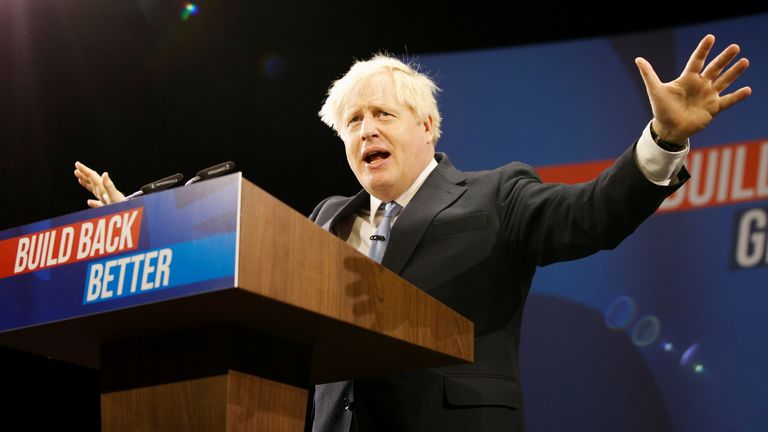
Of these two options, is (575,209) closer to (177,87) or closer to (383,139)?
(383,139)

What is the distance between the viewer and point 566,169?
3.48 meters

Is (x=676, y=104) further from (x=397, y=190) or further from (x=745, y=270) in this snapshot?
(x=745, y=270)

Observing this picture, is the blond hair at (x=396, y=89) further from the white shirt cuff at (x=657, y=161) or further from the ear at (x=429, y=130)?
the white shirt cuff at (x=657, y=161)

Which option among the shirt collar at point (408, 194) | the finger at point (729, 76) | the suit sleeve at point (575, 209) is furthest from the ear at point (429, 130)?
the finger at point (729, 76)

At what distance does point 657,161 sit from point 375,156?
2.97 ft

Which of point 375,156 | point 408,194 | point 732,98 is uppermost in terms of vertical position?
point 375,156

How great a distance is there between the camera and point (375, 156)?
2236 millimetres

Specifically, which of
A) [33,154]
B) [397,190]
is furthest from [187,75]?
[397,190]

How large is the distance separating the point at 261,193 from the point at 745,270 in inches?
99.9

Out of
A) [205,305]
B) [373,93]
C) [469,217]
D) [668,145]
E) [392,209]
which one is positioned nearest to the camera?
[205,305]

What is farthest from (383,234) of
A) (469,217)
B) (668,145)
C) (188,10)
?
(188,10)

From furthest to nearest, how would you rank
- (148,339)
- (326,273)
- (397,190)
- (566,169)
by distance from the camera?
(566,169), (397,190), (148,339), (326,273)

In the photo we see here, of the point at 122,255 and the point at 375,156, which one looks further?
the point at 375,156

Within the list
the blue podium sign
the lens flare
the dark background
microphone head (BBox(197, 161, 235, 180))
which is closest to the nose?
microphone head (BBox(197, 161, 235, 180))
